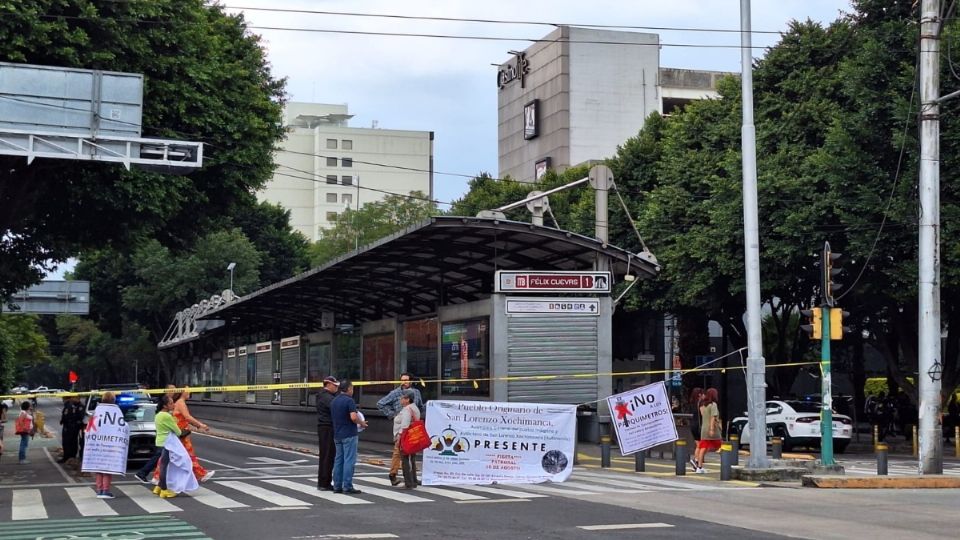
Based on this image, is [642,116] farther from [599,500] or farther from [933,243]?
[599,500]

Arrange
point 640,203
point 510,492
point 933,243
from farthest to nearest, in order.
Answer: point 640,203, point 933,243, point 510,492

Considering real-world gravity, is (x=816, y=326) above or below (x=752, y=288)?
below

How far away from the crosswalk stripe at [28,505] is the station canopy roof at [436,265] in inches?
364

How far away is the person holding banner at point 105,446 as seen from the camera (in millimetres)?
18156

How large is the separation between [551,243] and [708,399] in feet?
19.1

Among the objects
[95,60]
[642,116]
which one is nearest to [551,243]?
[95,60]

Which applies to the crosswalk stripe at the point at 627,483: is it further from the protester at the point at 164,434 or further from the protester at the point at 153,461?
the protester at the point at 153,461

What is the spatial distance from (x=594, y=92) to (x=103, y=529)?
72.8 meters

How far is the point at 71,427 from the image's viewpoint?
29547mm

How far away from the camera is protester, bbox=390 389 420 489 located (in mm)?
18297

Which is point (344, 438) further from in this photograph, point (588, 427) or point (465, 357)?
point (588, 427)

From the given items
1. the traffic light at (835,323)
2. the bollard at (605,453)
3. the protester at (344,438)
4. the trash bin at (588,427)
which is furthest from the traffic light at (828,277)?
the trash bin at (588,427)

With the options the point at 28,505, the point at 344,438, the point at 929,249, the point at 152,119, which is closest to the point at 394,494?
the point at 344,438

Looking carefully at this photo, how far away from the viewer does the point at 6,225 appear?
989 inches
